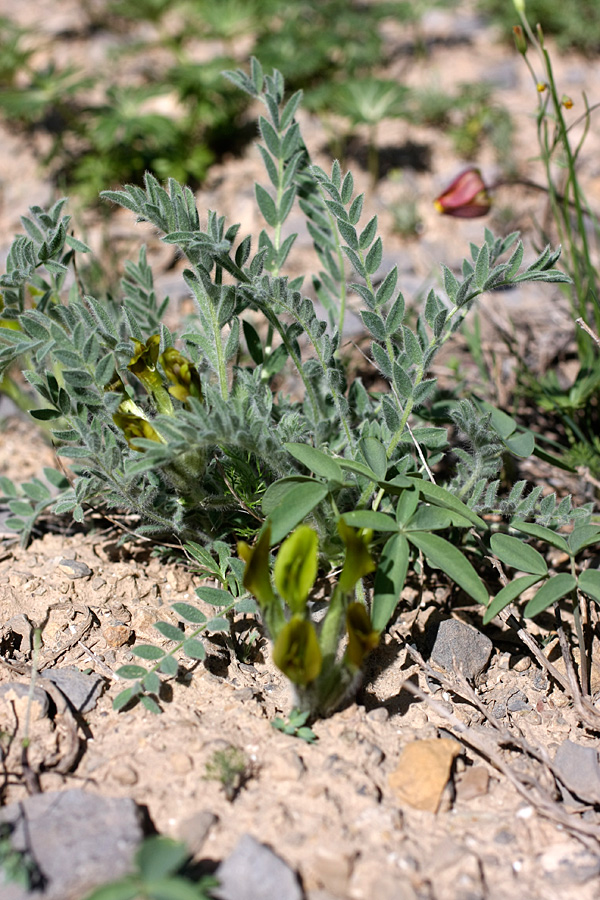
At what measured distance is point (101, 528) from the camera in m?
2.67

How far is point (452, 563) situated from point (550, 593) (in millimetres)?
255

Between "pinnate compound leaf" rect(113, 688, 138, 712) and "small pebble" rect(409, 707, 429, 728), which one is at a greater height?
"pinnate compound leaf" rect(113, 688, 138, 712)

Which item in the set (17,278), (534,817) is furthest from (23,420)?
(534,817)

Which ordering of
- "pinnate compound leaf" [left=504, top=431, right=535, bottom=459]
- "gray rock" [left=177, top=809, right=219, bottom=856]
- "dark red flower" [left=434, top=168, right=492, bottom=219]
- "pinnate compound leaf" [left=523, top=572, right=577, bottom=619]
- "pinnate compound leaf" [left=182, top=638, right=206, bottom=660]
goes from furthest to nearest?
"dark red flower" [left=434, top=168, right=492, bottom=219] → "pinnate compound leaf" [left=504, top=431, right=535, bottom=459] → "pinnate compound leaf" [left=182, top=638, right=206, bottom=660] → "pinnate compound leaf" [left=523, top=572, right=577, bottom=619] → "gray rock" [left=177, top=809, right=219, bottom=856]

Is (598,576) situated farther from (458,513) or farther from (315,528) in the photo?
(315,528)

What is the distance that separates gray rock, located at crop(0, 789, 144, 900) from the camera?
1524mm

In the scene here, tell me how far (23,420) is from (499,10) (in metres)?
4.63

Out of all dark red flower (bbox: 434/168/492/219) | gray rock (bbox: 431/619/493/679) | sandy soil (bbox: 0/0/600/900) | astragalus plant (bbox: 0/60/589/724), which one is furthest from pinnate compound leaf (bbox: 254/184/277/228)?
gray rock (bbox: 431/619/493/679)

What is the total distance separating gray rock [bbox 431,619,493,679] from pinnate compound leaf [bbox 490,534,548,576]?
309mm

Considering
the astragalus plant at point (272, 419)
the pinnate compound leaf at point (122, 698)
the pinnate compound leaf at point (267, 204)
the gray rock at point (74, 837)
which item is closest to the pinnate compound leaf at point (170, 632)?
the pinnate compound leaf at point (122, 698)

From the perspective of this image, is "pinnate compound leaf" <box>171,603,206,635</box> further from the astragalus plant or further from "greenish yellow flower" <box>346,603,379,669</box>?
"greenish yellow flower" <box>346,603,379,669</box>

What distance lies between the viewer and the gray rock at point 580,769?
6.20ft

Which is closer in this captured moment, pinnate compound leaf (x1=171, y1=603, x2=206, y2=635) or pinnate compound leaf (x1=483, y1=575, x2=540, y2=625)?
pinnate compound leaf (x1=483, y1=575, x2=540, y2=625)

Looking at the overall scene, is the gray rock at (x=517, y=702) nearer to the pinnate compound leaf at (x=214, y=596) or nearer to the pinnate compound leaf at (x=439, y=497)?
the pinnate compound leaf at (x=439, y=497)
